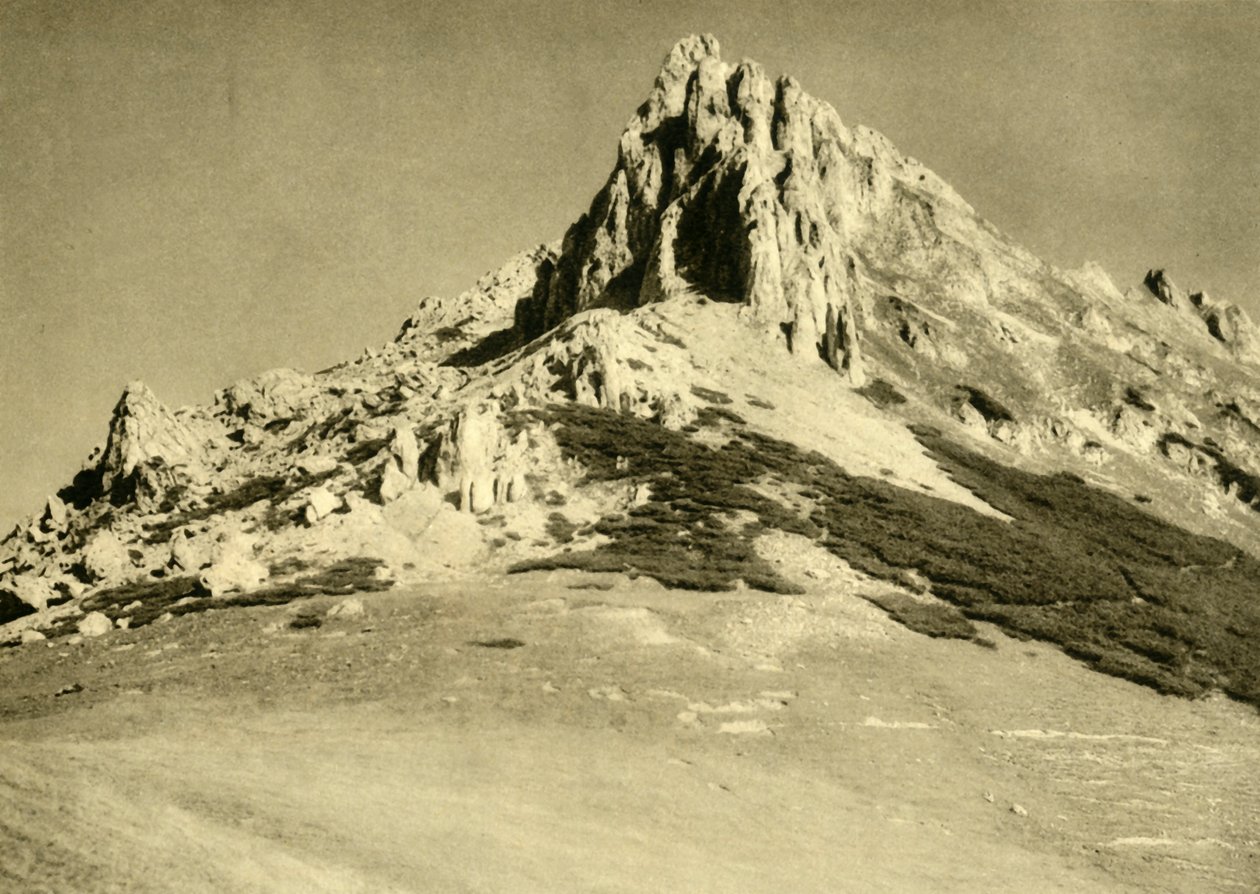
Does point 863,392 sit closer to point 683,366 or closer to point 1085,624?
point 683,366

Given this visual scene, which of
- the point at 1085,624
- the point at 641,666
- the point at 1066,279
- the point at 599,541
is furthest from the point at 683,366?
the point at 1066,279

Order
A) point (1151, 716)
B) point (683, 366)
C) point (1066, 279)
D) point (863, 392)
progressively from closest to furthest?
point (1151, 716) < point (683, 366) < point (863, 392) < point (1066, 279)

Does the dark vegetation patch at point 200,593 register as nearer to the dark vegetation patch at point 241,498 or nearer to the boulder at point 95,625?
the boulder at point 95,625

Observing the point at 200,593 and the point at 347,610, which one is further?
the point at 200,593

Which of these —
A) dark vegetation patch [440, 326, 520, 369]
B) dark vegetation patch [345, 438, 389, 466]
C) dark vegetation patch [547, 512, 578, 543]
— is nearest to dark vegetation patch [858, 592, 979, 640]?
dark vegetation patch [547, 512, 578, 543]

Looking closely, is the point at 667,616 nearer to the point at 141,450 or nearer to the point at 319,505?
the point at 319,505

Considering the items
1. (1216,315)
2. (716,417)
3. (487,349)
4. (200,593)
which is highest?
(1216,315)

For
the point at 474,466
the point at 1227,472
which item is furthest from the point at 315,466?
the point at 1227,472
